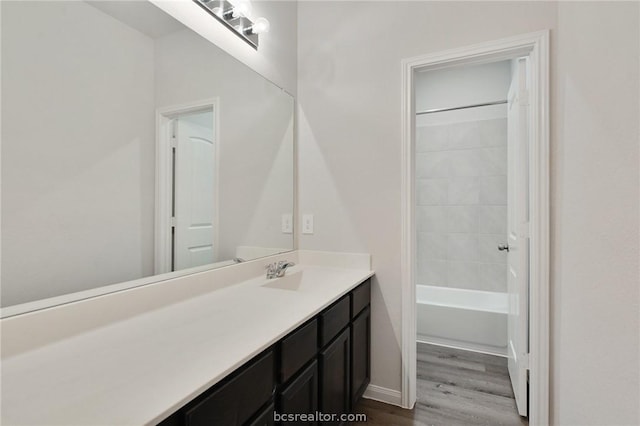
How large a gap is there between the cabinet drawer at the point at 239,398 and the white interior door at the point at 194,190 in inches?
24.7

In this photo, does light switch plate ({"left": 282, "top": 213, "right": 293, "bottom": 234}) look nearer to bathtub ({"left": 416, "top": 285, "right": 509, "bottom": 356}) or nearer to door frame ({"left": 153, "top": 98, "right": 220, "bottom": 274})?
door frame ({"left": 153, "top": 98, "right": 220, "bottom": 274})

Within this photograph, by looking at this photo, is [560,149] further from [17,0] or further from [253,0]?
[17,0]

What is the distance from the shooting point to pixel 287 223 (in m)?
2.16

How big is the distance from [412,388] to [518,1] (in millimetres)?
2250

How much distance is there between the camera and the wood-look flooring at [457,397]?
5.85 feet

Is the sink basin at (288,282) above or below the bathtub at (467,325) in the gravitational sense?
above

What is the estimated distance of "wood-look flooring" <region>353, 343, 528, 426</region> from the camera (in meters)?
1.78

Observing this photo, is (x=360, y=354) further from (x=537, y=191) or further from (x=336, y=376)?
(x=537, y=191)

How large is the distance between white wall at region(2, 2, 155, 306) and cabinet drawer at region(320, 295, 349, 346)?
0.73 metres

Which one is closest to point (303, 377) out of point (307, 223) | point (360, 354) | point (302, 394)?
point (302, 394)

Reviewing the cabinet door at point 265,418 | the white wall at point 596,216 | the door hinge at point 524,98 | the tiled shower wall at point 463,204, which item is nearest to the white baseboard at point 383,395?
the white wall at point 596,216

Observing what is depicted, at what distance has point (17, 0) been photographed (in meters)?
0.84

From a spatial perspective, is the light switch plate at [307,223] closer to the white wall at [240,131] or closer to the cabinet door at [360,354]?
the white wall at [240,131]

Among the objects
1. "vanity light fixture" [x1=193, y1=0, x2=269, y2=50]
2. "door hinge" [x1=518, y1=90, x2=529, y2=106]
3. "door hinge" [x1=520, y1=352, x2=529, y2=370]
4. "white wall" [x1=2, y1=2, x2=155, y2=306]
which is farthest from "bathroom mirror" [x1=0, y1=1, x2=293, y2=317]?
"door hinge" [x1=520, y1=352, x2=529, y2=370]
